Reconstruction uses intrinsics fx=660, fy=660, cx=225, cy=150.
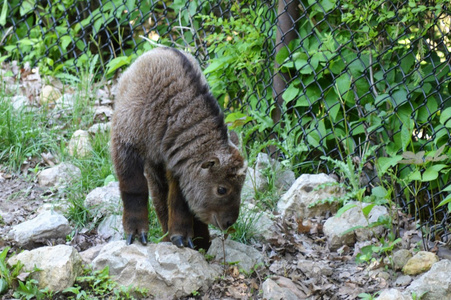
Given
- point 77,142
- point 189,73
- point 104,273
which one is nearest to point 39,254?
point 104,273

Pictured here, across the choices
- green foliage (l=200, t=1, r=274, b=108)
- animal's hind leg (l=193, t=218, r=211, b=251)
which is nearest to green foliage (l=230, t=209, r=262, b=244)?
animal's hind leg (l=193, t=218, r=211, b=251)

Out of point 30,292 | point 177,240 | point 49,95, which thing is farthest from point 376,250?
point 49,95

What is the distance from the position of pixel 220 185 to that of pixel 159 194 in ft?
2.09

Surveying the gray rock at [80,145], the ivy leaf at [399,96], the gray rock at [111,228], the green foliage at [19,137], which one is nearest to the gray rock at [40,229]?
the gray rock at [111,228]

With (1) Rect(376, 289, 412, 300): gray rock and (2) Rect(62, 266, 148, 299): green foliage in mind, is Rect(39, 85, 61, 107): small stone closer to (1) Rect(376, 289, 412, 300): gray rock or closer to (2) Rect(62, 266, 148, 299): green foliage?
(2) Rect(62, 266, 148, 299): green foliage

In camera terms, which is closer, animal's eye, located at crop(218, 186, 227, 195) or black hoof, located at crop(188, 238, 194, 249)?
animal's eye, located at crop(218, 186, 227, 195)

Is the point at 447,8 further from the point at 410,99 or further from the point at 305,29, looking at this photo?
the point at 305,29

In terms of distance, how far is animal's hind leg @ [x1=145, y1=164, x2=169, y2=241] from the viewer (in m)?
5.00

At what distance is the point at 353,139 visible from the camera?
5824mm

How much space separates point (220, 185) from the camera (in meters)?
4.60

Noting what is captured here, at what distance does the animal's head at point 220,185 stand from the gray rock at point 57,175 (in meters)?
1.69

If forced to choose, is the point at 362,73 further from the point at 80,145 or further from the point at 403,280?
the point at 80,145

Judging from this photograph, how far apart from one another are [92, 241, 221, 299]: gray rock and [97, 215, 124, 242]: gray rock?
0.60 metres

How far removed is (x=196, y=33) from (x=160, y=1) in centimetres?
81
